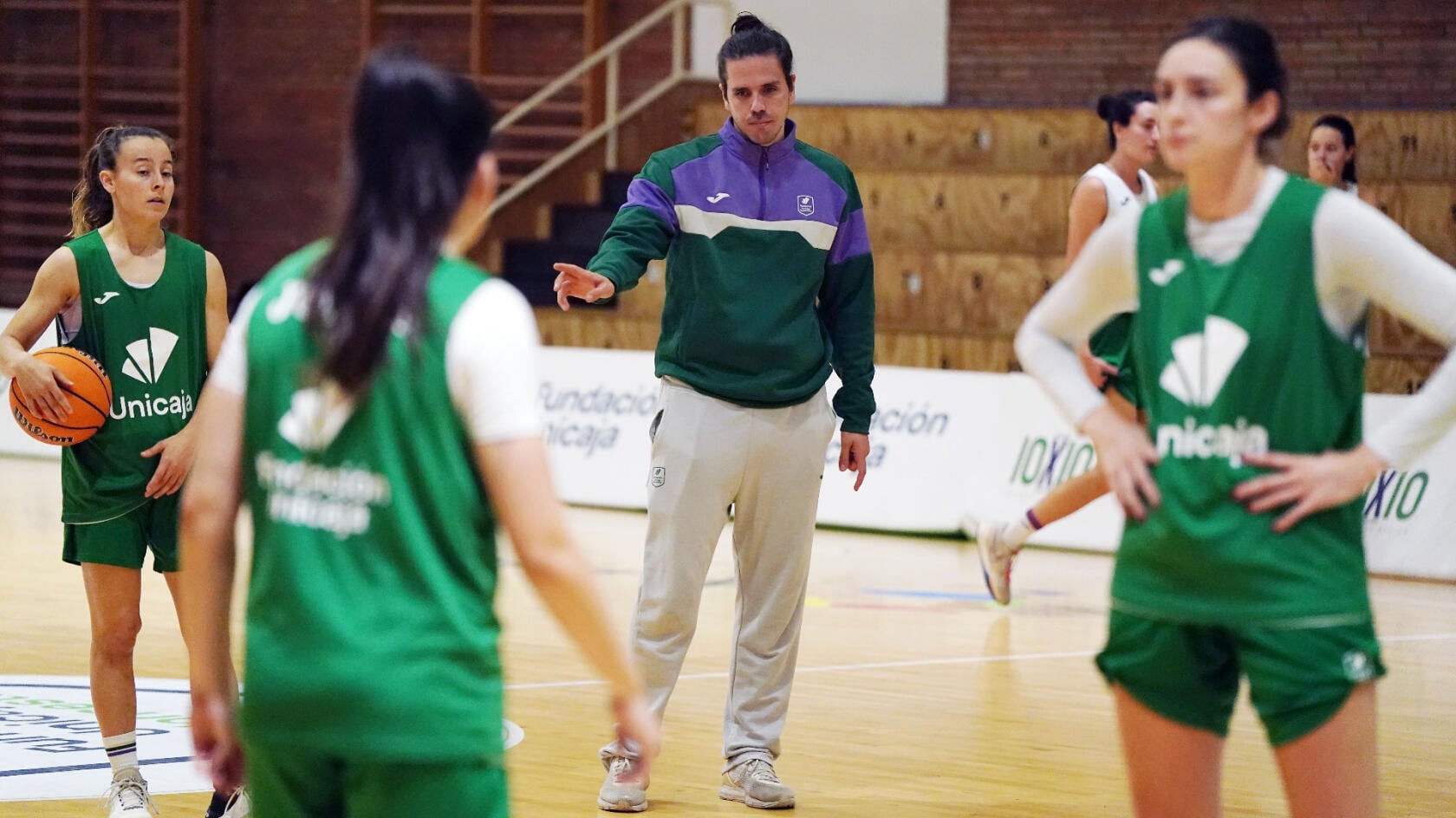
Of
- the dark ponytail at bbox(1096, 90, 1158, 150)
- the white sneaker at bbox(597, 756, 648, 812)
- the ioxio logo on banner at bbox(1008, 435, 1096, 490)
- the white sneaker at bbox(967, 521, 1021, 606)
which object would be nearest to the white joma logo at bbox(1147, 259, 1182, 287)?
the white sneaker at bbox(597, 756, 648, 812)

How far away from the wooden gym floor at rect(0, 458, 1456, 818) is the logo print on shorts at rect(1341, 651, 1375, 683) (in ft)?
3.96

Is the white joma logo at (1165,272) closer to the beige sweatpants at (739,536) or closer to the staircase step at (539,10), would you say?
the beige sweatpants at (739,536)

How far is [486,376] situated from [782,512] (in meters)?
2.67

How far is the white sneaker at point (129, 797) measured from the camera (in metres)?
4.28

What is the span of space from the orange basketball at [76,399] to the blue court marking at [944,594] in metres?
4.65

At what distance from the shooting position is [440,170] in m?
2.16

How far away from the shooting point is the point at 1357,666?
Answer: 2574mm

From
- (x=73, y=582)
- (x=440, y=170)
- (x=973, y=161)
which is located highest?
(x=973, y=161)

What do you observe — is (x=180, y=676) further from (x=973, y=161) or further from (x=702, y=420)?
(x=973, y=161)

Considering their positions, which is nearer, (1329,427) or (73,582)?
(1329,427)

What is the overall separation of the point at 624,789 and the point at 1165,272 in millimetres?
2314

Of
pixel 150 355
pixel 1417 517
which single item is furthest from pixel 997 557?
pixel 150 355

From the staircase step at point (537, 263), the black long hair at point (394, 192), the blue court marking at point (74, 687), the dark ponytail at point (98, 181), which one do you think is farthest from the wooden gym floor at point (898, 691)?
the staircase step at point (537, 263)

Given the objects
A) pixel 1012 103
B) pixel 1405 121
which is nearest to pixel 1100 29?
pixel 1012 103
